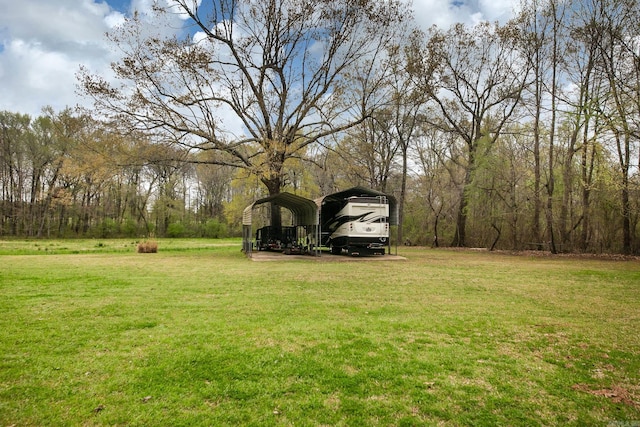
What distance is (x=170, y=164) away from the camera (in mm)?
18547

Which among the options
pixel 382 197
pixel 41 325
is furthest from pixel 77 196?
pixel 41 325

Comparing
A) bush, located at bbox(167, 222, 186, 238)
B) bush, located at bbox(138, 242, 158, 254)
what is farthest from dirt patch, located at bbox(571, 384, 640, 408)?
bush, located at bbox(167, 222, 186, 238)

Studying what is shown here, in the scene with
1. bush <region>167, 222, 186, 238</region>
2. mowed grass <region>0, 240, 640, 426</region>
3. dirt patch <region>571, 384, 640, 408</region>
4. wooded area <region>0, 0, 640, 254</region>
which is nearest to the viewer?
mowed grass <region>0, 240, 640, 426</region>

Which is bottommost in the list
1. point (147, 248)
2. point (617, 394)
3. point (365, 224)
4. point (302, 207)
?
point (617, 394)

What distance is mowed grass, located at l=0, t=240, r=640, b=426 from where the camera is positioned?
2.87m

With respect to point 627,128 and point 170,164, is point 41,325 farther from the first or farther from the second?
point 627,128

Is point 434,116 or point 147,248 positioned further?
point 434,116

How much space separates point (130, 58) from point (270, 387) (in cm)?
1791

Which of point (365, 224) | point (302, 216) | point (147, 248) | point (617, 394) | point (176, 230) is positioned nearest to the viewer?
point (617, 394)

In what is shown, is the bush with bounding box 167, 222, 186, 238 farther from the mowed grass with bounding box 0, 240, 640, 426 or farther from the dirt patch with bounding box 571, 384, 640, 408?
the dirt patch with bounding box 571, 384, 640, 408

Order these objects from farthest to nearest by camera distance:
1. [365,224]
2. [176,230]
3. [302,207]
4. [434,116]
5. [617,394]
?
[176,230]
[434,116]
[302,207]
[365,224]
[617,394]

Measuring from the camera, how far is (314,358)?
151 inches

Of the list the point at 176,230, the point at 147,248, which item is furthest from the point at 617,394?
the point at 176,230

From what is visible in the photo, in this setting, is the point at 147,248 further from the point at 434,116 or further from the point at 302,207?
the point at 434,116
